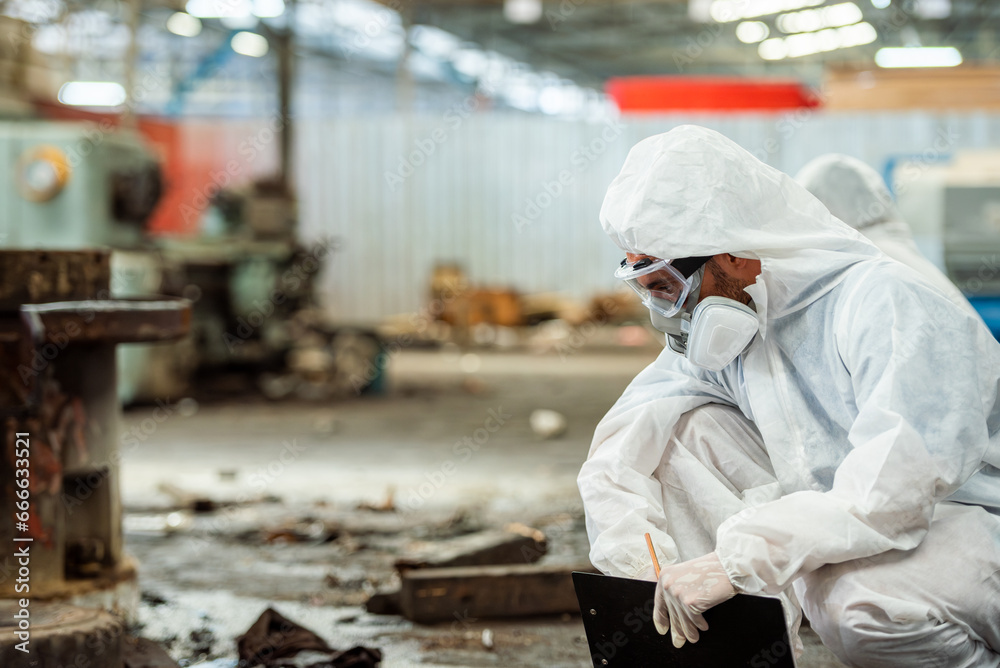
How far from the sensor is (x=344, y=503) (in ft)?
14.1

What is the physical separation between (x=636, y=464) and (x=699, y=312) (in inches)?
13.6

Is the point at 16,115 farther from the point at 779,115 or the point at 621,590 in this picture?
the point at 779,115

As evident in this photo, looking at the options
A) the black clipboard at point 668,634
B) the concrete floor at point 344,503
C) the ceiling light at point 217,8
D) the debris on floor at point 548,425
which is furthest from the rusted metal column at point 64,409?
the ceiling light at point 217,8

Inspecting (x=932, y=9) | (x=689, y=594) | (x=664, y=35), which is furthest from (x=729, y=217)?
(x=664, y=35)

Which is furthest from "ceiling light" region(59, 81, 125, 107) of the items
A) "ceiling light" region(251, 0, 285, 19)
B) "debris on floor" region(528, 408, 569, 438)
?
"debris on floor" region(528, 408, 569, 438)

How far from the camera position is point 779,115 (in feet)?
39.2

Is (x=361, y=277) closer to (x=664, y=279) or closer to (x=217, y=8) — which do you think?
(x=217, y=8)

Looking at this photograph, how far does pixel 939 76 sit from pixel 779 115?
7.93 feet

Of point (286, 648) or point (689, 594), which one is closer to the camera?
point (689, 594)

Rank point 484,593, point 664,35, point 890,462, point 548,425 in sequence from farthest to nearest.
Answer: point 664,35, point 548,425, point 484,593, point 890,462

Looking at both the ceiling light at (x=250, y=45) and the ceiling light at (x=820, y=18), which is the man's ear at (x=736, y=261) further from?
the ceiling light at (x=250, y=45)

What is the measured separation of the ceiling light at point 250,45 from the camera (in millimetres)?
15403

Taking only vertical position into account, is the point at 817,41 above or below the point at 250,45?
above

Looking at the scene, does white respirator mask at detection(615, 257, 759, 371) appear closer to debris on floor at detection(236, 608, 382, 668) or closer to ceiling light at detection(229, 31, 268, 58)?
debris on floor at detection(236, 608, 382, 668)
